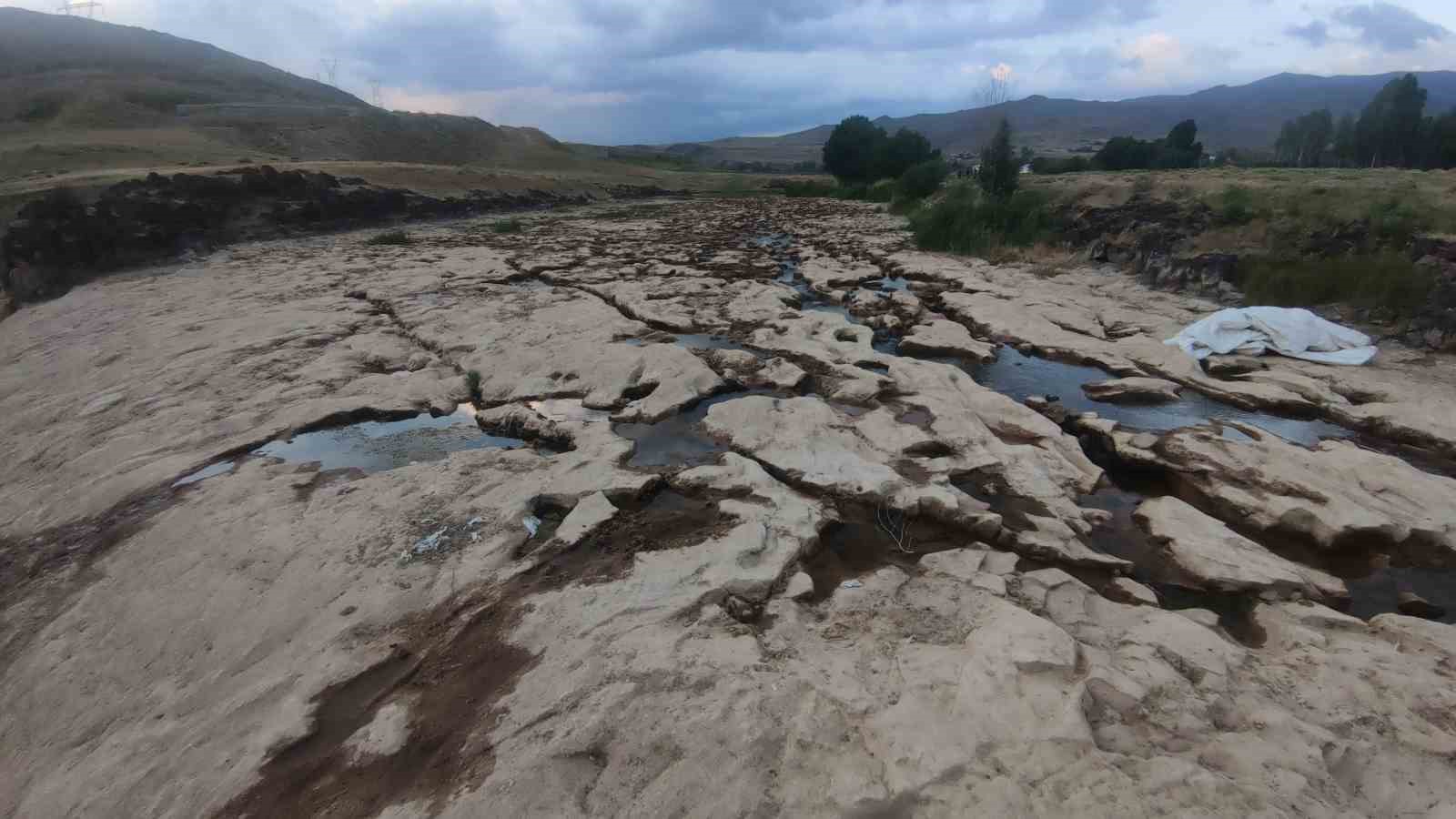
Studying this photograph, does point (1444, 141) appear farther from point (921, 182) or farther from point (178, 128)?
point (178, 128)

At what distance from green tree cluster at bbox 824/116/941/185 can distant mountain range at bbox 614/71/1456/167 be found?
222 ft

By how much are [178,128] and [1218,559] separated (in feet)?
147

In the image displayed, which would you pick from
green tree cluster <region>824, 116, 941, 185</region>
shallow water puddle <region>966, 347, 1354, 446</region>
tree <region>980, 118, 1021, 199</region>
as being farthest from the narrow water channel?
green tree cluster <region>824, 116, 941, 185</region>

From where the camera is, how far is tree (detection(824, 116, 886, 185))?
36312 mm

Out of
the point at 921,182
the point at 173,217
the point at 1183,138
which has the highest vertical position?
the point at 1183,138

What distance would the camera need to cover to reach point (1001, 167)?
17703mm

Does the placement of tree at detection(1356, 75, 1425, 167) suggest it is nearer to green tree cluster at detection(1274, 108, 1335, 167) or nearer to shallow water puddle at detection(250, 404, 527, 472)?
green tree cluster at detection(1274, 108, 1335, 167)

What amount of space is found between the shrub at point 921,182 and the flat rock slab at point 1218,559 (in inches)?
859

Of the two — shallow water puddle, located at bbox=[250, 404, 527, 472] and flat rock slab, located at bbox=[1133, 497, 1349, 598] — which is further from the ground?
shallow water puddle, located at bbox=[250, 404, 527, 472]

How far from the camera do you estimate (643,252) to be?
14562 mm

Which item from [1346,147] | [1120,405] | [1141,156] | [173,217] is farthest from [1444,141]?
[173,217]

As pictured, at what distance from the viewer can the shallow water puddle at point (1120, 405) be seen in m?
5.56

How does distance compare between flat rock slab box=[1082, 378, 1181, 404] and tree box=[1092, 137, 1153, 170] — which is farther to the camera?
tree box=[1092, 137, 1153, 170]

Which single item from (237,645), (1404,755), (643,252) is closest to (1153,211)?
(643,252)
